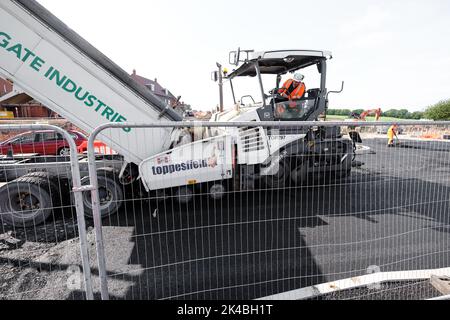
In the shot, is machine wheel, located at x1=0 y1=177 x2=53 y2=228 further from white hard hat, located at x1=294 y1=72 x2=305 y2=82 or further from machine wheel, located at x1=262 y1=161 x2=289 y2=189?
white hard hat, located at x1=294 y1=72 x2=305 y2=82

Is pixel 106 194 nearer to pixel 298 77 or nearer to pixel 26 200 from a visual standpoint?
pixel 26 200

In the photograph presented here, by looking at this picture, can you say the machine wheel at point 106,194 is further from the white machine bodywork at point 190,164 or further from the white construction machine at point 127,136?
the white machine bodywork at point 190,164

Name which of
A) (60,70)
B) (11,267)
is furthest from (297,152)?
(11,267)

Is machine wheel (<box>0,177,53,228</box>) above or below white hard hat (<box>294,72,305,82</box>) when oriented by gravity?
below

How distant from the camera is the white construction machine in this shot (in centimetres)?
348

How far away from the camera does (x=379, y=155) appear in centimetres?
386

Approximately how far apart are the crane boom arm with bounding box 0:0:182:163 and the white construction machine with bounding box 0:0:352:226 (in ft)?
0.04

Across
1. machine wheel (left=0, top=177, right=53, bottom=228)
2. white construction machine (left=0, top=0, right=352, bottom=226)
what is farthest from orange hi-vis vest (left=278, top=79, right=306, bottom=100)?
machine wheel (left=0, top=177, right=53, bottom=228)

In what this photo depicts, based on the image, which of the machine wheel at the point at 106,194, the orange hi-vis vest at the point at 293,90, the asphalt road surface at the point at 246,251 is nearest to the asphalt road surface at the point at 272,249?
the asphalt road surface at the point at 246,251

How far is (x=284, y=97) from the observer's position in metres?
5.61

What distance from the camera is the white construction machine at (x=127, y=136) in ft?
11.4

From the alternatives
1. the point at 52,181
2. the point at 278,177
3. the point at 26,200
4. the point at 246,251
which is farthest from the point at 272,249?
the point at 26,200

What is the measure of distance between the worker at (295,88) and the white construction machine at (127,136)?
0.27 m
